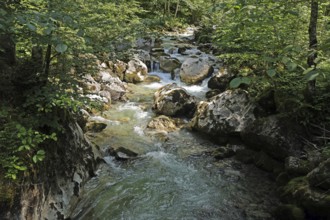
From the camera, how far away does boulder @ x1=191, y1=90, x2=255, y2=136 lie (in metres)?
9.71

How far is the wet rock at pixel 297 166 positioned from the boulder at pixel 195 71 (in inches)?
348

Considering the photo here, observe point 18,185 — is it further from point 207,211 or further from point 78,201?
point 207,211

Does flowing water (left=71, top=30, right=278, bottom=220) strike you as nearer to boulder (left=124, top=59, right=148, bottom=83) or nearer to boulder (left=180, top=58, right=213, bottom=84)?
boulder (left=180, top=58, right=213, bottom=84)

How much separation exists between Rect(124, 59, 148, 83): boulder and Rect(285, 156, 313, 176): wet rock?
1039 cm

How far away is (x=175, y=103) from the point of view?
1220cm

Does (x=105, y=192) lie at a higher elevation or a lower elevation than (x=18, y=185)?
lower

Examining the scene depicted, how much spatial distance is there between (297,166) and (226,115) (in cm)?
340

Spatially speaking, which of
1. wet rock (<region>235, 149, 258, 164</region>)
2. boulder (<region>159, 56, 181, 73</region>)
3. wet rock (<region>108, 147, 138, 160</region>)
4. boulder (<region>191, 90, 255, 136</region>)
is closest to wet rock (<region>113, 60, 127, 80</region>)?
boulder (<region>159, 56, 181, 73</region>)

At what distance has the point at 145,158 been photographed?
898 centimetres

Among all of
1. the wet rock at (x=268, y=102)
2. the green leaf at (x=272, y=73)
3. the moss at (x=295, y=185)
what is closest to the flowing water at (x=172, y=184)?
the moss at (x=295, y=185)

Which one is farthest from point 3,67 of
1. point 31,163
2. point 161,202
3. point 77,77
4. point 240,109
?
point 240,109

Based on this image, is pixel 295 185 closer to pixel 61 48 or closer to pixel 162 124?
pixel 162 124

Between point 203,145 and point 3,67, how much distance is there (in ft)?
21.4

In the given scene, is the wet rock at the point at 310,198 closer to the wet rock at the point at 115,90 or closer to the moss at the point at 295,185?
the moss at the point at 295,185
